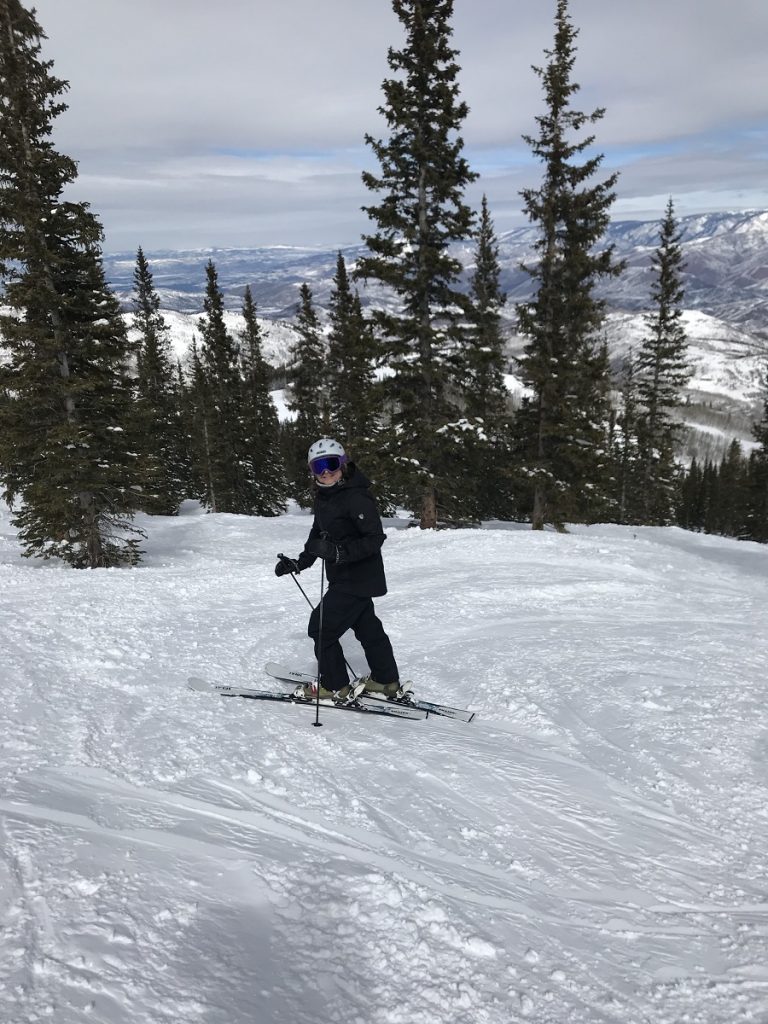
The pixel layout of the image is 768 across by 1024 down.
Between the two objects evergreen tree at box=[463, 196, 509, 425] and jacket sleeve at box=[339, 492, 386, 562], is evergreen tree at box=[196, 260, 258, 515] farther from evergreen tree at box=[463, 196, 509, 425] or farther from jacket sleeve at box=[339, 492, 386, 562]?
jacket sleeve at box=[339, 492, 386, 562]

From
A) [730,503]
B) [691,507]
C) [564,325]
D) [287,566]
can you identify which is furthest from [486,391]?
[691,507]

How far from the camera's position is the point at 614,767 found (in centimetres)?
480

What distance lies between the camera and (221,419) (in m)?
39.9

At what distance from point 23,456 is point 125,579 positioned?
772cm

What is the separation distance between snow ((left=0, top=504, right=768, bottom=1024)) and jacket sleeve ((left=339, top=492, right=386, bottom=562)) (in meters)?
1.59

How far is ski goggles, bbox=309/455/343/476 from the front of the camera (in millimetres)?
5219

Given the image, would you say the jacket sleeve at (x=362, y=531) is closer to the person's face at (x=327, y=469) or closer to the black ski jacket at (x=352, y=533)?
the black ski jacket at (x=352, y=533)

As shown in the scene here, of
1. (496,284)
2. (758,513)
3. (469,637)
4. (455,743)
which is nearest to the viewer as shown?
(455,743)

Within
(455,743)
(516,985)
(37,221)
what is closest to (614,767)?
(455,743)

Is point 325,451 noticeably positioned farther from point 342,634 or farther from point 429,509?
point 429,509

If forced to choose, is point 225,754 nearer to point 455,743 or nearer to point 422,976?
point 455,743

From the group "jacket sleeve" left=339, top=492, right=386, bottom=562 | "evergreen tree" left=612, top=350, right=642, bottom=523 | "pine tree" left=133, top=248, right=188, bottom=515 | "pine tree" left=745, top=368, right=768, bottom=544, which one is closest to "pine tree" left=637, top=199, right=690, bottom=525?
"evergreen tree" left=612, top=350, right=642, bottom=523

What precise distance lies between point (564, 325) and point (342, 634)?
20531mm

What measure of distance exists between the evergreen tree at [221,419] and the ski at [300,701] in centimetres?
3407
